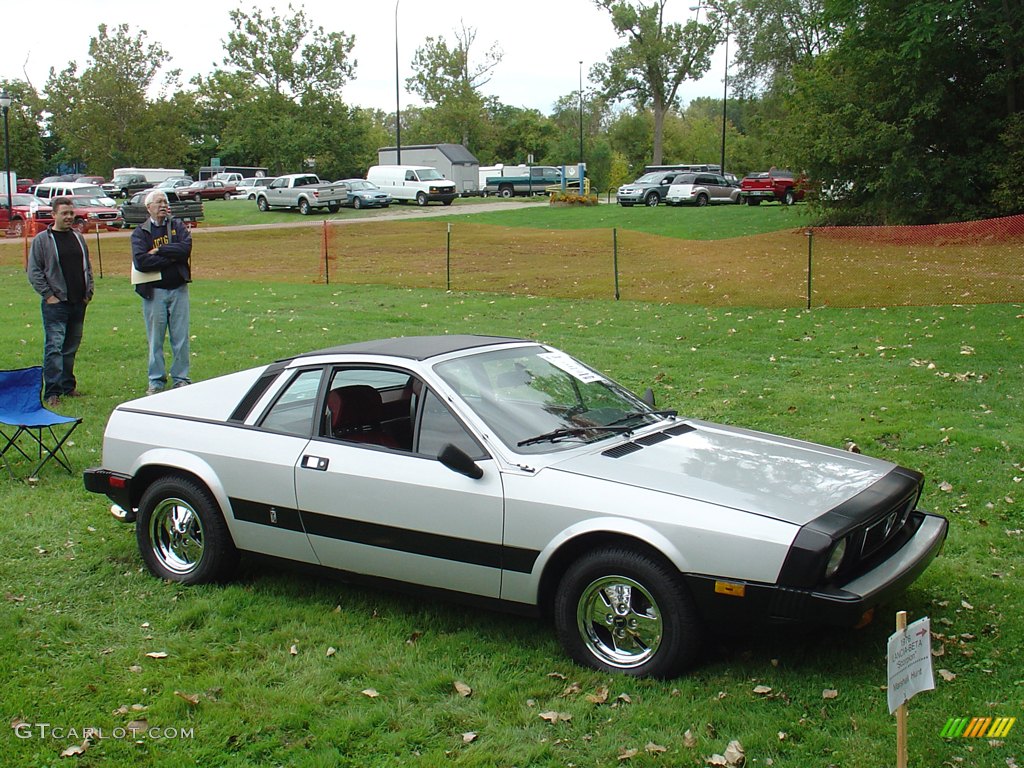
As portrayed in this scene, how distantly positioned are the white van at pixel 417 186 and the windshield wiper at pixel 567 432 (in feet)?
147

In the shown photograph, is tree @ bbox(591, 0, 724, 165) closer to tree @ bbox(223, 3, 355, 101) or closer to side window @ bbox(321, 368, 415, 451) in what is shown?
tree @ bbox(223, 3, 355, 101)

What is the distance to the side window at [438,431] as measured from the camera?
482cm

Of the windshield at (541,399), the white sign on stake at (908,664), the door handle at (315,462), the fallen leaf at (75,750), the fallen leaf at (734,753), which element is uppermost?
the windshield at (541,399)

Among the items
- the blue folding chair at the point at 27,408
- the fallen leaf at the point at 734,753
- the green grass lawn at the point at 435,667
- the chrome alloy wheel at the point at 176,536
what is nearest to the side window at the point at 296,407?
the chrome alloy wheel at the point at 176,536

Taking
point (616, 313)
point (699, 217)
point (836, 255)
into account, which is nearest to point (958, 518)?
point (616, 313)

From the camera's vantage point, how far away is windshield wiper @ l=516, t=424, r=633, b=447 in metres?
4.85

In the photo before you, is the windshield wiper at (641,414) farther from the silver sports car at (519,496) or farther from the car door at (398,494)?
the car door at (398,494)

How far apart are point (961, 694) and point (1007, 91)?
25.7 meters

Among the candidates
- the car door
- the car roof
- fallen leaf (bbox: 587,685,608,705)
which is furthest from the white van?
fallen leaf (bbox: 587,685,608,705)

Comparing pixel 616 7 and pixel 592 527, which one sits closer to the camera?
pixel 592 527

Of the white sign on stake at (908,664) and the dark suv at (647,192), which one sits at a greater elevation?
the dark suv at (647,192)

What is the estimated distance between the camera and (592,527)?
170 inches

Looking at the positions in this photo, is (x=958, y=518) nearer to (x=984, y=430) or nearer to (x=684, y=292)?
(x=984, y=430)

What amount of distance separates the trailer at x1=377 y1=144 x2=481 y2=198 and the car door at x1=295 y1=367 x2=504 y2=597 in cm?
5188
